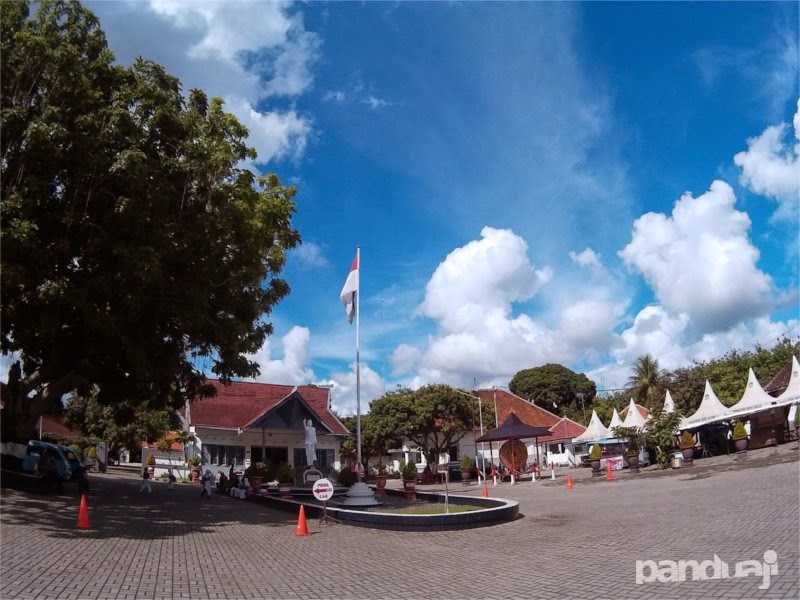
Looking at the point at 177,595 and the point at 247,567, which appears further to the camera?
the point at 247,567

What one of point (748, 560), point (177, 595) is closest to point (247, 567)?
point (177, 595)

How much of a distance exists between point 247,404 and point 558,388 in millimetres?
46356

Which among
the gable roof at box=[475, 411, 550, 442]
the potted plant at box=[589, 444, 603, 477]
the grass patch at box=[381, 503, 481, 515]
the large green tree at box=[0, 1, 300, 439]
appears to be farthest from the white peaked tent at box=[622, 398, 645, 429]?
the large green tree at box=[0, 1, 300, 439]

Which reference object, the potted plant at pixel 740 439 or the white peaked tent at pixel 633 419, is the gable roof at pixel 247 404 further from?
the potted plant at pixel 740 439

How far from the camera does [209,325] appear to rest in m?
16.9

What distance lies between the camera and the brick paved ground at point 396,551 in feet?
25.6

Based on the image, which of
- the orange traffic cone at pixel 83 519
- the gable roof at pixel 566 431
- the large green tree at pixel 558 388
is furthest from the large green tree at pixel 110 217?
the large green tree at pixel 558 388

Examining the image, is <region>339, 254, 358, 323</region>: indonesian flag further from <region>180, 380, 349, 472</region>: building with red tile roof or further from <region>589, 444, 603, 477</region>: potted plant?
<region>589, 444, 603, 477</region>: potted plant

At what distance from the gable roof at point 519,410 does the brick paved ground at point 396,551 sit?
3634 cm

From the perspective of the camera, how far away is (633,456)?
32.0m

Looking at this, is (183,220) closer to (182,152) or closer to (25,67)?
(182,152)

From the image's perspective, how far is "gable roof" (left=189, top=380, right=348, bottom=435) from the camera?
35.1 meters

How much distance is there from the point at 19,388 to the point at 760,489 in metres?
20.5

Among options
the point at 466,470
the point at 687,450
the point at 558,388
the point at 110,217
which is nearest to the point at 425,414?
the point at 466,470
